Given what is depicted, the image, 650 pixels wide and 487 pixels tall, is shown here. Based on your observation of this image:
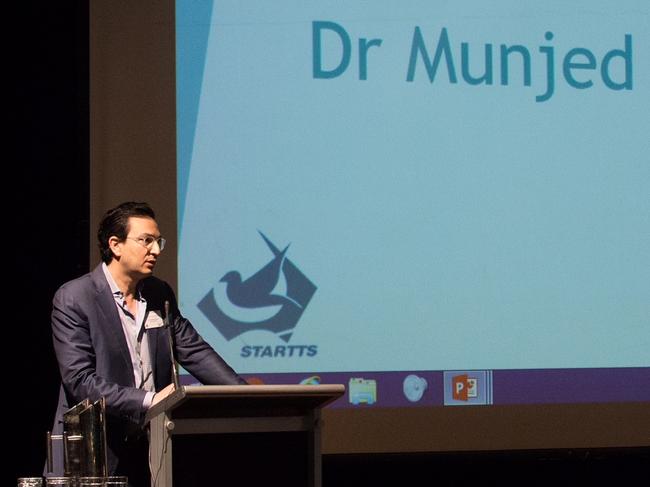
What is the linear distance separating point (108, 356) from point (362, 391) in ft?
4.38

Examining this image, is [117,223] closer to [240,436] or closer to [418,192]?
[240,436]

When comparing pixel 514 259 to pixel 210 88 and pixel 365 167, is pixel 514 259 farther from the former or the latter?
pixel 210 88

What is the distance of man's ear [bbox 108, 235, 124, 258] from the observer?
3230 millimetres

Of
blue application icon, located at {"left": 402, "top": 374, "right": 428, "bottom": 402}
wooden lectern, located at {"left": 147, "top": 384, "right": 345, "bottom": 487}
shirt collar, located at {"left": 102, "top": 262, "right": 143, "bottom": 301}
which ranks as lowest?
wooden lectern, located at {"left": 147, "top": 384, "right": 345, "bottom": 487}

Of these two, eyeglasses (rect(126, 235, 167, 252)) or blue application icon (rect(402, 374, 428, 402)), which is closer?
eyeglasses (rect(126, 235, 167, 252))

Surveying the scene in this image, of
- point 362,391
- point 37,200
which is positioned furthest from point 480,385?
point 37,200

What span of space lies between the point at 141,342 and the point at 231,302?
0.95 m

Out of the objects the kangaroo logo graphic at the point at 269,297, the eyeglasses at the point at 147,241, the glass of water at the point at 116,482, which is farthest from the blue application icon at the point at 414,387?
the glass of water at the point at 116,482

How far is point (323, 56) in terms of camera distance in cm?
425

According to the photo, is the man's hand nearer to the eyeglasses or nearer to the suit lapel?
the suit lapel

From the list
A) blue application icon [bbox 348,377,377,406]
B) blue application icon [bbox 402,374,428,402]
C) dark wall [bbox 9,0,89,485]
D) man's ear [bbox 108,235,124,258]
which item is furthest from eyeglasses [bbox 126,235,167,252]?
blue application icon [bbox 402,374,428,402]

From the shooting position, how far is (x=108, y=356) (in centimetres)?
313

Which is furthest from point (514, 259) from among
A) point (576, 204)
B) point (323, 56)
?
point (323, 56)

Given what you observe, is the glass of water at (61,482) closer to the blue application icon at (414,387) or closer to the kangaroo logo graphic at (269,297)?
the kangaroo logo graphic at (269,297)
